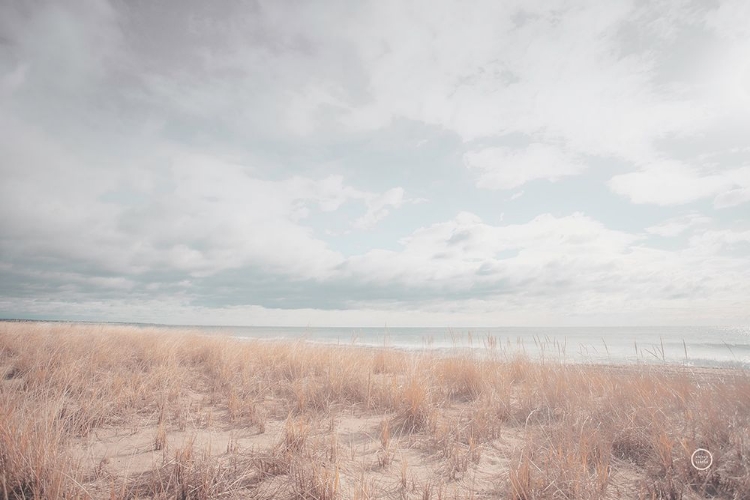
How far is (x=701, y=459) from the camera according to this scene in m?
3.08

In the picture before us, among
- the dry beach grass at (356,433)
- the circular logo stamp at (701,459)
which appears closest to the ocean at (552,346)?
the dry beach grass at (356,433)

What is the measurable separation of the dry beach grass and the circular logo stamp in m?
0.06

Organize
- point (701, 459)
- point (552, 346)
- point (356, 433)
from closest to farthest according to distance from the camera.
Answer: point (701, 459)
point (356, 433)
point (552, 346)

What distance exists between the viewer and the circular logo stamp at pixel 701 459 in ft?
9.78

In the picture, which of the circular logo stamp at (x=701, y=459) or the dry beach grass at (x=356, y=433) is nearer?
the dry beach grass at (x=356, y=433)

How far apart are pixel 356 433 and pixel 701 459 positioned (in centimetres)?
359

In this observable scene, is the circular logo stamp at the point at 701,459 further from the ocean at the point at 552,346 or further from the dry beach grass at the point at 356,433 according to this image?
the ocean at the point at 552,346

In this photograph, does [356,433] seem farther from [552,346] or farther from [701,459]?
[552,346]

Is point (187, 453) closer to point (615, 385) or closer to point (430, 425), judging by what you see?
point (430, 425)

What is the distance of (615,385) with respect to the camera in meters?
5.36

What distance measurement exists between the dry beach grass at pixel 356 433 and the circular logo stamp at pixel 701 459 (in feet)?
0.18

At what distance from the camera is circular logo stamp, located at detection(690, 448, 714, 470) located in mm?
2980

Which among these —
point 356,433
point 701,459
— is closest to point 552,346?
point 701,459

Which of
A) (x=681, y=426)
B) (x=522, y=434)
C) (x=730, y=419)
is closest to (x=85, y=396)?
(x=522, y=434)
